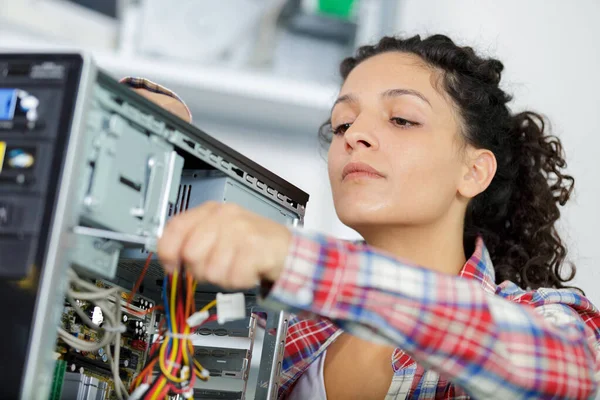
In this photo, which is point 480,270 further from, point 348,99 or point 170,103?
point 170,103

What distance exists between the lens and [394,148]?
1257mm

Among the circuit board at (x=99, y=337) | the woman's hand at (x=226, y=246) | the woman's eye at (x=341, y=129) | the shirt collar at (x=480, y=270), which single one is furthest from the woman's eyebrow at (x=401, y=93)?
the woman's hand at (x=226, y=246)

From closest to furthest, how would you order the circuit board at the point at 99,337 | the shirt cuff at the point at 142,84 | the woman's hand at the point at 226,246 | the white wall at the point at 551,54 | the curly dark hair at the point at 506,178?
1. the woman's hand at the point at 226,246
2. the circuit board at the point at 99,337
3. the shirt cuff at the point at 142,84
4. the curly dark hair at the point at 506,178
5. the white wall at the point at 551,54

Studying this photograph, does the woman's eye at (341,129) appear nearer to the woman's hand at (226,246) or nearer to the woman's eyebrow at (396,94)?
the woman's eyebrow at (396,94)

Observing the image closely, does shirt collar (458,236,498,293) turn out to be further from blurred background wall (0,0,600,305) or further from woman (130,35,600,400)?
blurred background wall (0,0,600,305)

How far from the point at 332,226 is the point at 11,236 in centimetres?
148

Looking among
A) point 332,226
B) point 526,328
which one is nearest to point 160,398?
point 526,328

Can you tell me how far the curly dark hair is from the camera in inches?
58.1

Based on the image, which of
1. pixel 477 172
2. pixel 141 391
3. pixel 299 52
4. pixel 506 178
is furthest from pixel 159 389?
pixel 299 52

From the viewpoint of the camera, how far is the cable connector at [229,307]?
844 millimetres

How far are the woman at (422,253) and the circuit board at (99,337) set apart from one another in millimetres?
334

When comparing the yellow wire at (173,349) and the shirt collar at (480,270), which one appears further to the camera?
the shirt collar at (480,270)

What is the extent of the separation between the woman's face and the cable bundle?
1.35 ft

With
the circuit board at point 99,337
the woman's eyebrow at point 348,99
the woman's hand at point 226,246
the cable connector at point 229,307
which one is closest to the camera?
the woman's hand at point 226,246
